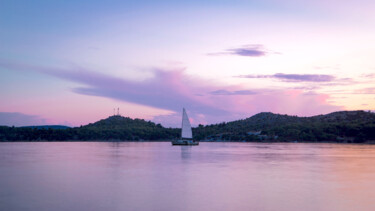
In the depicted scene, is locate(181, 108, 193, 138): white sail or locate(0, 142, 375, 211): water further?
locate(181, 108, 193, 138): white sail

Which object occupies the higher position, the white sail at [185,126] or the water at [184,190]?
the white sail at [185,126]

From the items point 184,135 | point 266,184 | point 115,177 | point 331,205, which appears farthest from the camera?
point 184,135

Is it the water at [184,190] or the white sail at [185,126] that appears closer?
the water at [184,190]

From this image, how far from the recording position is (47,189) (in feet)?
81.1

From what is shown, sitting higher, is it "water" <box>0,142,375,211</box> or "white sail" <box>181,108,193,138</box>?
"white sail" <box>181,108,193,138</box>

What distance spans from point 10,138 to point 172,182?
612 ft

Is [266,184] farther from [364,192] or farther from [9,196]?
[9,196]

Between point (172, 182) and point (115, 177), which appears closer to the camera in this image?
point (172, 182)

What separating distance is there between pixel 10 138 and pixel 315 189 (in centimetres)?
19392

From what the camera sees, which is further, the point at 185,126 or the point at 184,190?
the point at 185,126

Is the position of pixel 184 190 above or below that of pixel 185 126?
below

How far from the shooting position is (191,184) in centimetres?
2725

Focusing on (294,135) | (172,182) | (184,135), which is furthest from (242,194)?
(294,135)

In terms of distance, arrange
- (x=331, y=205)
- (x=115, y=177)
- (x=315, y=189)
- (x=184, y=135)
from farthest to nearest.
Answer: (x=184, y=135)
(x=115, y=177)
(x=315, y=189)
(x=331, y=205)
